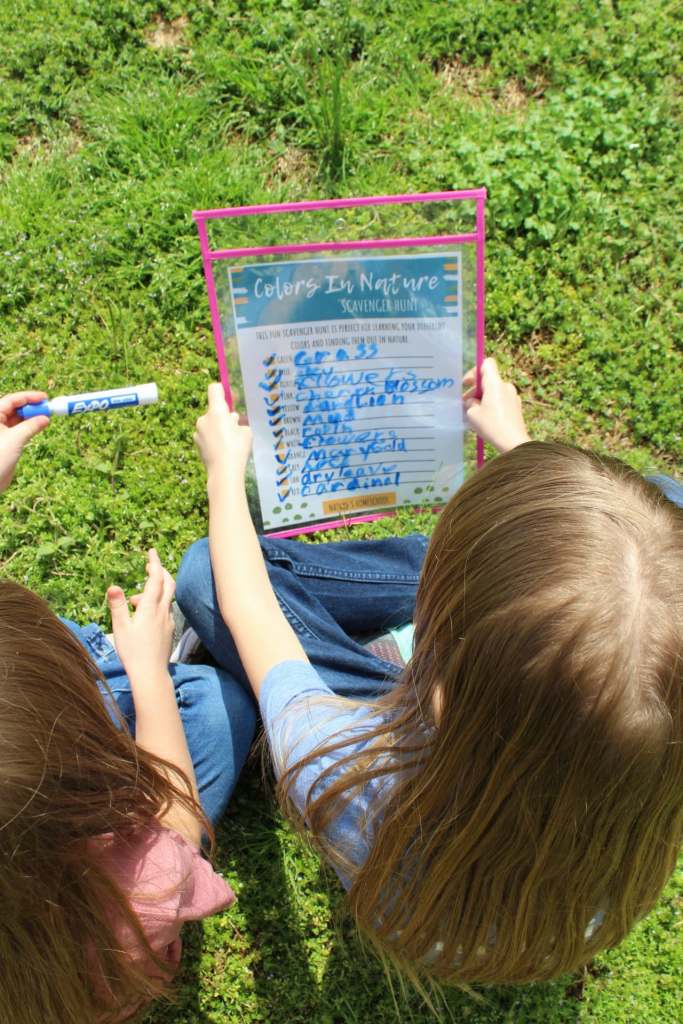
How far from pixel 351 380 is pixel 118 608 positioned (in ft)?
2.31

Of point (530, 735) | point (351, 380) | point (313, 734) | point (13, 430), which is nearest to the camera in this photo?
point (530, 735)

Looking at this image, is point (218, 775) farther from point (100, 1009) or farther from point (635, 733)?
point (635, 733)

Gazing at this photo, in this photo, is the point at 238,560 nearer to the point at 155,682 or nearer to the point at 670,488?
the point at 155,682

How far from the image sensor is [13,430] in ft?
5.52

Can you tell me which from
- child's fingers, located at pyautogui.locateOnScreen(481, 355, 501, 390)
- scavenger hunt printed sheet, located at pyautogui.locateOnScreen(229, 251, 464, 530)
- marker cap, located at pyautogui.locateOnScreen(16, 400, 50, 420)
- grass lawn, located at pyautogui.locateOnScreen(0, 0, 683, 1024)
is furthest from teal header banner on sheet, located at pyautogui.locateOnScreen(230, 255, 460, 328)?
grass lawn, located at pyautogui.locateOnScreen(0, 0, 683, 1024)

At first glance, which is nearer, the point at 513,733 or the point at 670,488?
the point at 513,733

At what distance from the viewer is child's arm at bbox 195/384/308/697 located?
→ 1.50m

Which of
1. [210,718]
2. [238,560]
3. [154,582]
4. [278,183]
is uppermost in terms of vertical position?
[278,183]

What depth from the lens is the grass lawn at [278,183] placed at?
2.31 meters

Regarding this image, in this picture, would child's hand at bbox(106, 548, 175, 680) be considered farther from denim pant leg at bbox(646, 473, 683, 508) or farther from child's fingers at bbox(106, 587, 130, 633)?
denim pant leg at bbox(646, 473, 683, 508)

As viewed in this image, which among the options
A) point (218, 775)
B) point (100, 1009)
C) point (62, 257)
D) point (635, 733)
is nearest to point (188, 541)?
point (218, 775)

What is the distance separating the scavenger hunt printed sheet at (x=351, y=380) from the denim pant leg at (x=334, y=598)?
0.45 ft

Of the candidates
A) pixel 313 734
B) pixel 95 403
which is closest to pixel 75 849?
pixel 313 734

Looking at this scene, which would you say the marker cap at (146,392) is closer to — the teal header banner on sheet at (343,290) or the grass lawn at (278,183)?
the teal header banner on sheet at (343,290)
